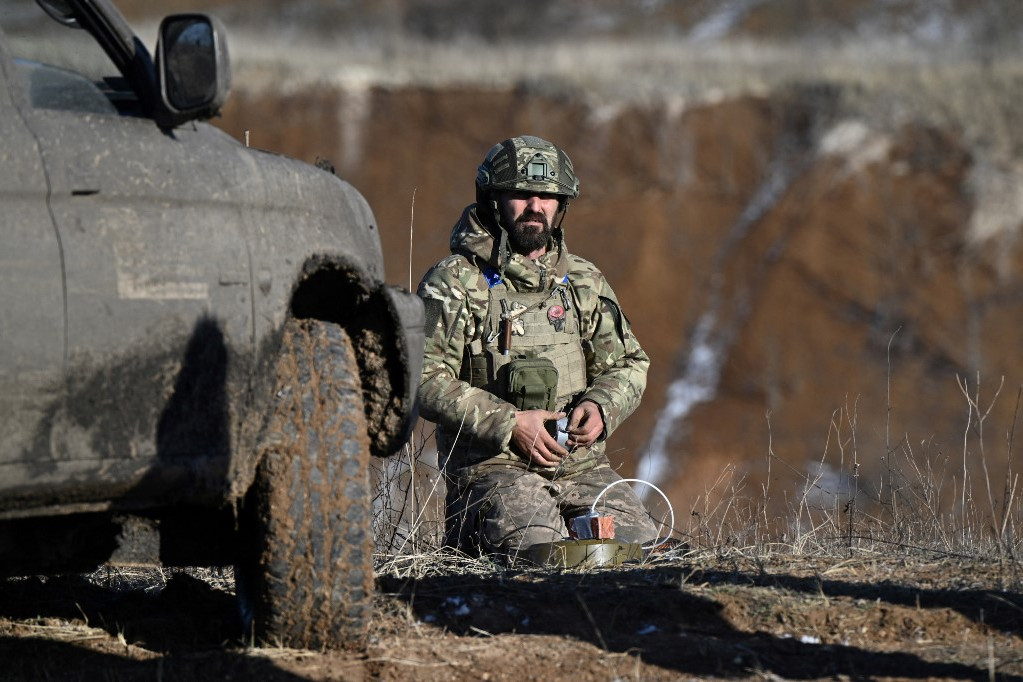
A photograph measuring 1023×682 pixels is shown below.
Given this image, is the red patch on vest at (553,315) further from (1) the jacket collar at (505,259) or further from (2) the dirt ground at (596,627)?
(2) the dirt ground at (596,627)

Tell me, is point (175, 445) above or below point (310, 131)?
below

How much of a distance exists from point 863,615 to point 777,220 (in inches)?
833

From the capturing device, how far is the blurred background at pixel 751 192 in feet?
70.1

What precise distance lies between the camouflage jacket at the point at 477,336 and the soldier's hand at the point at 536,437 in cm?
5

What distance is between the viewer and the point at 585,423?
19.8 ft

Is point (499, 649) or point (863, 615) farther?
point (863, 615)

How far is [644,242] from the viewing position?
25172 mm

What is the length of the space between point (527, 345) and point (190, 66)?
264cm

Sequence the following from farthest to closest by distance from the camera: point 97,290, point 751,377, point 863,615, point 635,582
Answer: point 751,377 → point 635,582 → point 863,615 → point 97,290

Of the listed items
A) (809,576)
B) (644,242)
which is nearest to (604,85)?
(644,242)

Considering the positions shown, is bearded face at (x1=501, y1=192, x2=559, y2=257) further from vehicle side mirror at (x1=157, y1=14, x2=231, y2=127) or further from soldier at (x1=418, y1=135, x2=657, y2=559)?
vehicle side mirror at (x1=157, y1=14, x2=231, y2=127)

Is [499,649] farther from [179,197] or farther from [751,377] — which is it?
[751,377]

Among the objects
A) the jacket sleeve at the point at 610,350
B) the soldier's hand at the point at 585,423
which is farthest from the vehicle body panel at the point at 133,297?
the jacket sleeve at the point at 610,350

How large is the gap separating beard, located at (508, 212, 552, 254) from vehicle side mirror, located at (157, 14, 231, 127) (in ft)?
8.43
